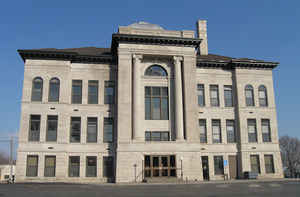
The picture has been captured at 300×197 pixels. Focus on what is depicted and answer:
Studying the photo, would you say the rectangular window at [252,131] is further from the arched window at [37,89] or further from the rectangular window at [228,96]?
the arched window at [37,89]

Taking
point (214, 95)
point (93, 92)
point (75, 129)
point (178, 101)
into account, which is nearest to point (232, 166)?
point (214, 95)

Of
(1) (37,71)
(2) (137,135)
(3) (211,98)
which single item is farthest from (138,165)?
(1) (37,71)

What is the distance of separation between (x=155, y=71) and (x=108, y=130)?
9.27m

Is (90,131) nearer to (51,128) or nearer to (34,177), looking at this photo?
(51,128)

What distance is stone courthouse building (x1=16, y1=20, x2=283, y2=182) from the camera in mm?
34906

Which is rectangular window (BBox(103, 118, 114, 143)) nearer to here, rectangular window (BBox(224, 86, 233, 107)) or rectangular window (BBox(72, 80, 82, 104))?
rectangular window (BBox(72, 80, 82, 104))

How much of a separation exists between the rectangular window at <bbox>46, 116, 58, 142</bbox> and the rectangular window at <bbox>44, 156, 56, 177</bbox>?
2.04 meters

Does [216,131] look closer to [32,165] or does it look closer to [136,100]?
[136,100]

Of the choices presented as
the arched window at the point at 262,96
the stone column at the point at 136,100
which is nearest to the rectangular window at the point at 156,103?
the stone column at the point at 136,100

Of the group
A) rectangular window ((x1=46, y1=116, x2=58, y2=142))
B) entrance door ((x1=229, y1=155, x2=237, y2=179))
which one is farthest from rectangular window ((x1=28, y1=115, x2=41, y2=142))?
entrance door ((x1=229, y1=155, x2=237, y2=179))

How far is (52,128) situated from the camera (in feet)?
118

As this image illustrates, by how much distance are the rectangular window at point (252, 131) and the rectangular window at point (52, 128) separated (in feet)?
79.5

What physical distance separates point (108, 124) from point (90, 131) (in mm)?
2295

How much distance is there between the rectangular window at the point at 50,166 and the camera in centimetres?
3444
